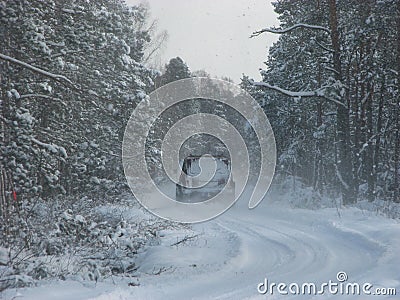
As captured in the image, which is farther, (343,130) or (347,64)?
(347,64)

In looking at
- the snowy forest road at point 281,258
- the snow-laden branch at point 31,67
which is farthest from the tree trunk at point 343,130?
the snow-laden branch at point 31,67

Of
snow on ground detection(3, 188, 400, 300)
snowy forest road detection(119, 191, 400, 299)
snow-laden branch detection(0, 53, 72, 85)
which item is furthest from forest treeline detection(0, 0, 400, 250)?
snowy forest road detection(119, 191, 400, 299)

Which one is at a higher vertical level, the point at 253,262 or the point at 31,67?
the point at 31,67

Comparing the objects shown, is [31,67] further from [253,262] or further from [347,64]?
[347,64]

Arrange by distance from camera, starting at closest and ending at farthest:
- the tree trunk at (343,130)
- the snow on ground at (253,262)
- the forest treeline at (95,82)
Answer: the snow on ground at (253,262) < the forest treeline at (95,82) < the tree trunk at (343,130)

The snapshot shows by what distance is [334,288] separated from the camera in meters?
6.00

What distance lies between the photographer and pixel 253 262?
841 cm

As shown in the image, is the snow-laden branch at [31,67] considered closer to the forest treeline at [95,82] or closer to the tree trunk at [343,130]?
the forest treeline at [95,82]

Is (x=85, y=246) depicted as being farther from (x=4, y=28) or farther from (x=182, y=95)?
(x=182, y=95)

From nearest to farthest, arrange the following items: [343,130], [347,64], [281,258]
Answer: [281,258]
[343,130]
[347,64]

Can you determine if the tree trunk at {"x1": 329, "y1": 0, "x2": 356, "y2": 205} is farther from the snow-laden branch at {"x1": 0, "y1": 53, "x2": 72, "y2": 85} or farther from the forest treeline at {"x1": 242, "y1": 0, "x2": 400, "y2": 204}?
the snow-laden branch at {"x1": 0, "y1": 53, "x2": 72, "y2": 85}

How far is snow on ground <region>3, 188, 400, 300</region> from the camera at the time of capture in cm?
593

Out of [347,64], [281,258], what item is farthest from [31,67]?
[347,64]

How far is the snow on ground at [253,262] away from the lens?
5.93 m
